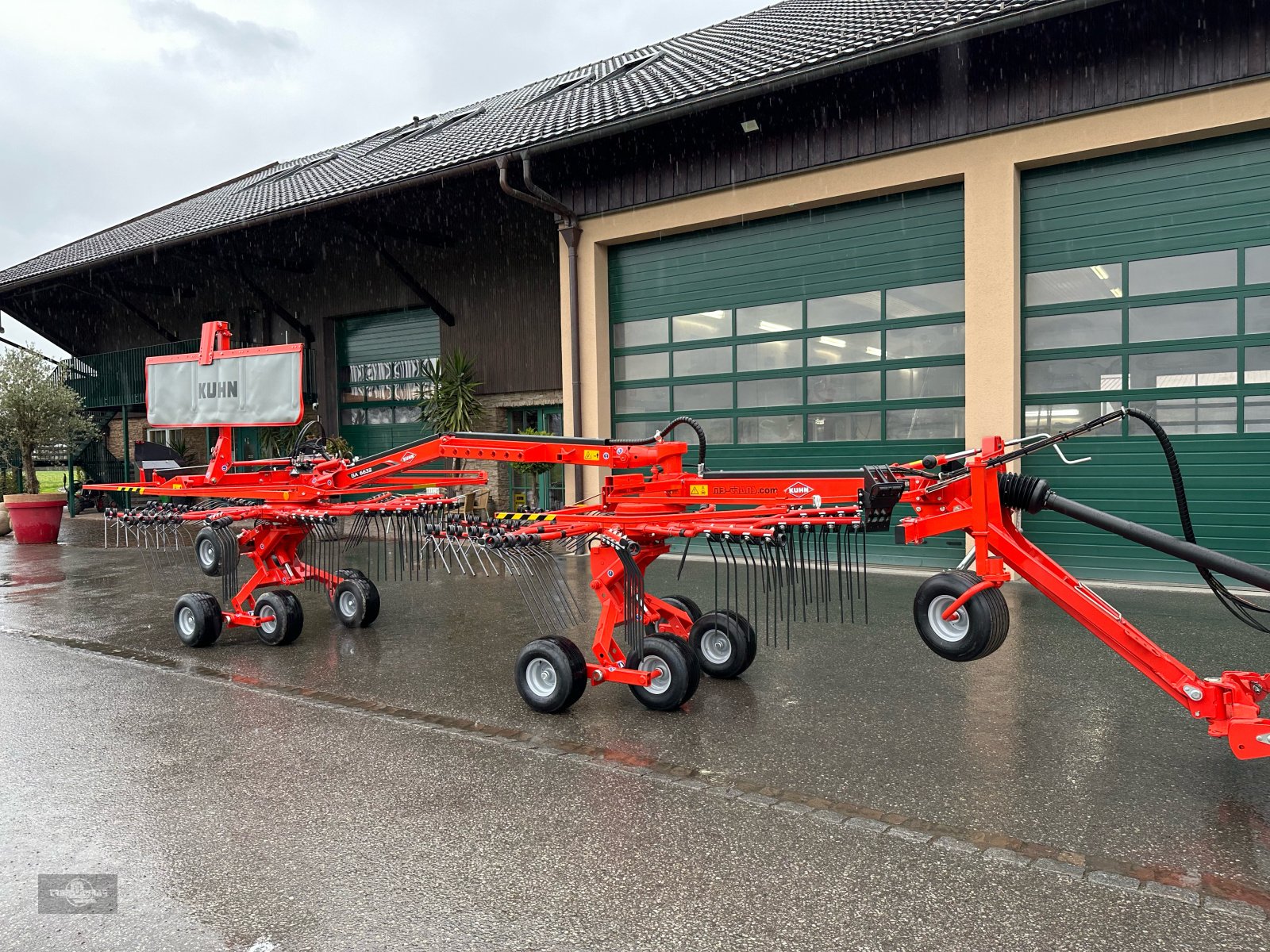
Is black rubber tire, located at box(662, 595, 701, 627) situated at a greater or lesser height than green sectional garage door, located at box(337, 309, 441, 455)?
lesser

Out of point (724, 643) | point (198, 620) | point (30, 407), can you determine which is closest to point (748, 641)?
point (724, 643)

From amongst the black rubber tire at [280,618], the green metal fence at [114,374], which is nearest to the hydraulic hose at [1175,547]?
the black rubber tire at [280,618]

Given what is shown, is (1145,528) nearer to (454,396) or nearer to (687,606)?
(687,606)

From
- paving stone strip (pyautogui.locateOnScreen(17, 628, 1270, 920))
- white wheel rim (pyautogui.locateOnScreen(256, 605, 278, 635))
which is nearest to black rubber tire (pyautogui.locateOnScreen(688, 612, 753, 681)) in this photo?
paving stone strip (pyautogui.locateOnScreen(17, 628, 1270, 920))

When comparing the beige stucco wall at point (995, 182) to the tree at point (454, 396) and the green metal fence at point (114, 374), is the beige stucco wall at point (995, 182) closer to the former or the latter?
the tree at point (454, 396)

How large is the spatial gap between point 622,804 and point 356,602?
14.4 ft

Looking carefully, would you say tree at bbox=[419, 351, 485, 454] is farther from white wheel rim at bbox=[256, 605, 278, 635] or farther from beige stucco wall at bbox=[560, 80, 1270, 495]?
white wheel rim at bbox=[256, 605, 278, 635]

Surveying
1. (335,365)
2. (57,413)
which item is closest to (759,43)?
(335,365)

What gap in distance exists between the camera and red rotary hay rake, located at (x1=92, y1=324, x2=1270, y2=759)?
12.6 ft

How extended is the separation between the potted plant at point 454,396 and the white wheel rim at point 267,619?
7.96 meters

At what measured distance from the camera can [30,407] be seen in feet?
51.1

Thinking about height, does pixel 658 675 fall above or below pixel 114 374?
below

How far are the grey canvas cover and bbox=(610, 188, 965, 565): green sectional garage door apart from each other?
619 centimetres

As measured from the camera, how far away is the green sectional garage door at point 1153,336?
28.5 feet
